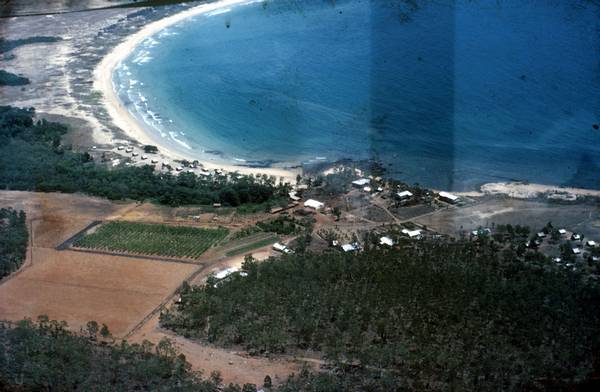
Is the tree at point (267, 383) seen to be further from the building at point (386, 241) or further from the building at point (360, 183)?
the building at point (360, 183)

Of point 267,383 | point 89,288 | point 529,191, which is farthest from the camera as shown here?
point 529,191

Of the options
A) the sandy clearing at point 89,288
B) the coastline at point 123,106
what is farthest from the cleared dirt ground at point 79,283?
the coastline at point 123,106

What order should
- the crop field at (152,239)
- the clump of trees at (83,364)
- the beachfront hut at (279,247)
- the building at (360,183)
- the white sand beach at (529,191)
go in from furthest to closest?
the building at (360,183) < the white sand beach at (529,191) < the crop field at (152,239) < the beachfront hut at (279,247) < the clump of trees at (83,364)

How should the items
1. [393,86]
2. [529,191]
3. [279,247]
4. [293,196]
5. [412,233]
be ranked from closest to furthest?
[279,247]
[412,233]
[293,196]
[529,191]
[393,86]

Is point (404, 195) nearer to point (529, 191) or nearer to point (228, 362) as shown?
point (529, 191)

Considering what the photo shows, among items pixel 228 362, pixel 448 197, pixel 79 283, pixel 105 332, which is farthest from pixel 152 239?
pixel 448 197

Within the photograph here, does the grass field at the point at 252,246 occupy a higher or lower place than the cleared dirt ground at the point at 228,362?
higher

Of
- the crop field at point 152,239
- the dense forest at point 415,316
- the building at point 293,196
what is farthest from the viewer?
the building at point 293,196

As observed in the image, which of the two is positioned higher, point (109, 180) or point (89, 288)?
point (109, 180)
